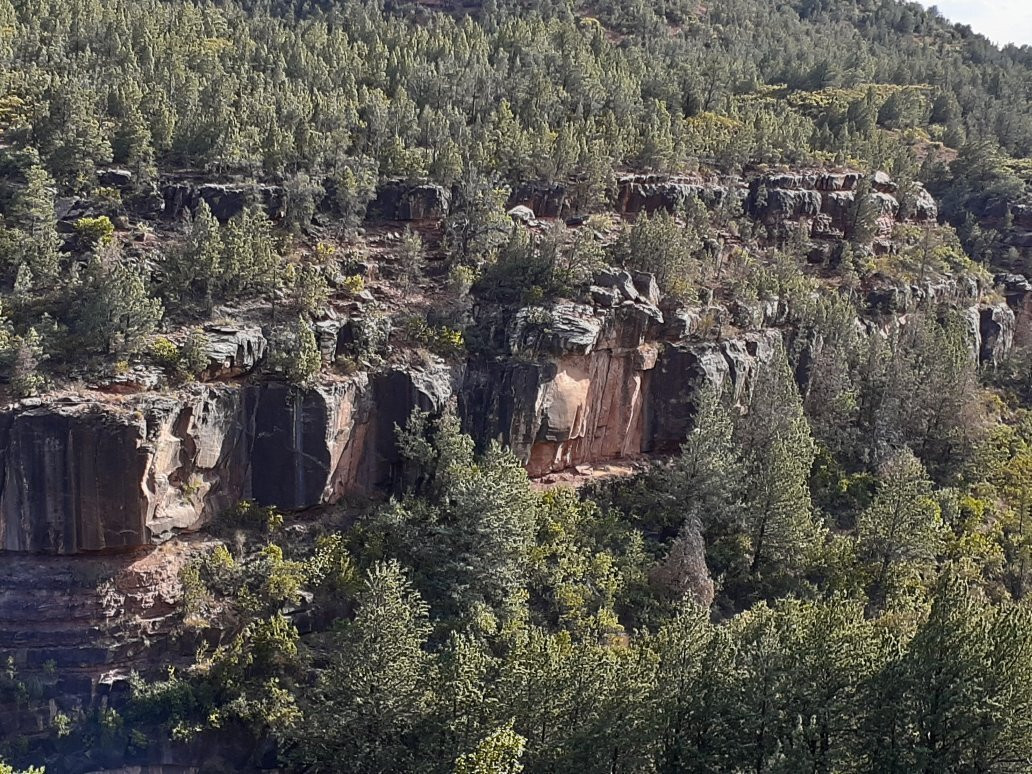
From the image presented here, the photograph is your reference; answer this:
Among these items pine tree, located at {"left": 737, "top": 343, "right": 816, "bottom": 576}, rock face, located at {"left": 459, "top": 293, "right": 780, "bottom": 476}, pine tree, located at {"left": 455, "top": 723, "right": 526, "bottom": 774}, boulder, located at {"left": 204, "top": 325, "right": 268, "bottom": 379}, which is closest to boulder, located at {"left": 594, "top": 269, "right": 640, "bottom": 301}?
rock face, located at {"left": 459, "top": 293, "right": 780, "bottom": 476}

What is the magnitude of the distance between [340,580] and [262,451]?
758 centimetres

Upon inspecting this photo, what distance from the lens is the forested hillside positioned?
2953 cm

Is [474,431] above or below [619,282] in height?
below

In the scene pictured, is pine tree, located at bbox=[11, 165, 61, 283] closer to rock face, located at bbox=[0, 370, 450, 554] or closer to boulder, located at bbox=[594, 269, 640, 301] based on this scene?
rock face, located at bbox=[0, 370, 450, 554]

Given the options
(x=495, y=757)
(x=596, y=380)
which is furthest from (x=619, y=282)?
(x=495, y=757)

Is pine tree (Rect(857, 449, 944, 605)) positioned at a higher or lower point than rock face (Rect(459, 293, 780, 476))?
lower

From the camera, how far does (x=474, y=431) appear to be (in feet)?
153

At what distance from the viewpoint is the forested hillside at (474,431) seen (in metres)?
29.5

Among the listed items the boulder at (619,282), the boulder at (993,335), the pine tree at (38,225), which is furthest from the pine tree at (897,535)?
the pine tree at (38,225)

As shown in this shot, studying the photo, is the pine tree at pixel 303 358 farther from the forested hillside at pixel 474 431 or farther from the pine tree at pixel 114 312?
the pine tree at pixel 114 312

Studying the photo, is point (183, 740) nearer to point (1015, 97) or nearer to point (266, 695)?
point (266, 695)

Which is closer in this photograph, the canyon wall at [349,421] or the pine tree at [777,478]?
the canyon wall at [349,421]

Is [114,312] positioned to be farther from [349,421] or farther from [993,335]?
[993,335]

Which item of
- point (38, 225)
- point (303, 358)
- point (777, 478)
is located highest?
point (38, 225)
